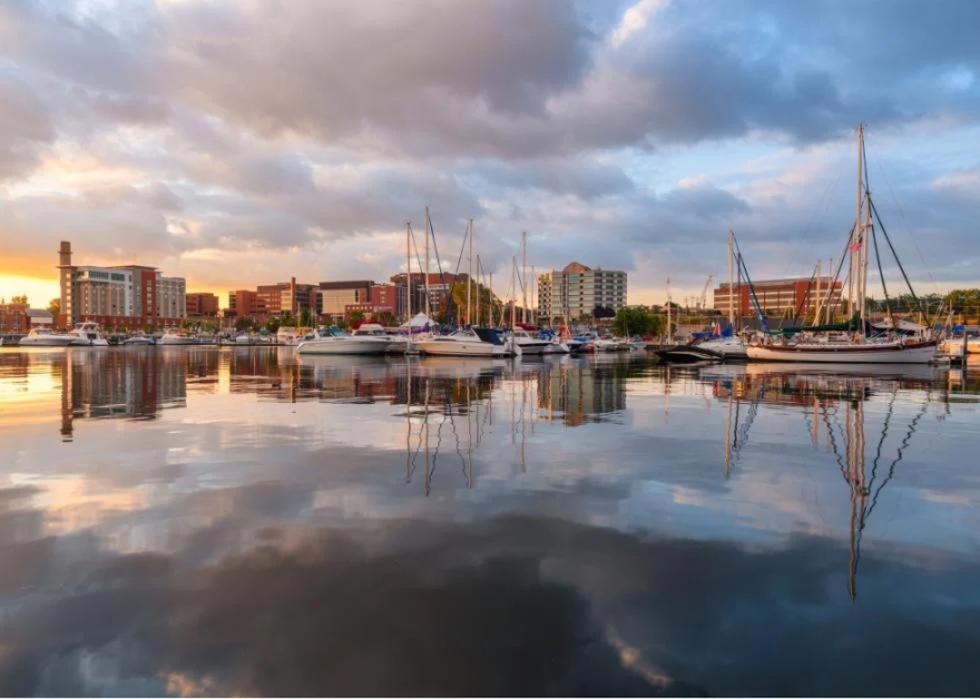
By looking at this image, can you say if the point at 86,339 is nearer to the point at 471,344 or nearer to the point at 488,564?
the point at 471,344

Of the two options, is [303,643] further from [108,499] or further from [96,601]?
[108,499]

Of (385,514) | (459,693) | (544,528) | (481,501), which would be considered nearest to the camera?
(459,693)

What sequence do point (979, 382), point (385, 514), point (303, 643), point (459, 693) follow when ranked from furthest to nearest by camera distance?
point (979, 382)
point (385, 514)
point (303, 643)
point (459, 693)

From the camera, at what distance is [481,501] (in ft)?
26.0

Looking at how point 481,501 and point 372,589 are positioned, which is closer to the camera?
point 372,589

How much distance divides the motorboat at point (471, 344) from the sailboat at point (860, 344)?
65.8 ft

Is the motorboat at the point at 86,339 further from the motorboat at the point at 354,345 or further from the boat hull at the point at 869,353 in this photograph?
the boat hull at the point at 869,353

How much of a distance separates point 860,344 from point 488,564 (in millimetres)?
46965

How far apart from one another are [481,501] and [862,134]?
162ft

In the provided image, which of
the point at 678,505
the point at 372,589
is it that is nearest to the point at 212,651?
the point at 372,589

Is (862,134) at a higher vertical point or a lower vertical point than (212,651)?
higher

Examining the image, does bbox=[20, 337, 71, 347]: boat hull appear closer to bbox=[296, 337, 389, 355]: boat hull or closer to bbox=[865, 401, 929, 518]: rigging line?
bbox=[296, 337, 389, 355]: boat hull

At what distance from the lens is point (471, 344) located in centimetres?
5791

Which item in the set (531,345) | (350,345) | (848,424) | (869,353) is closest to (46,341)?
(350,345)
